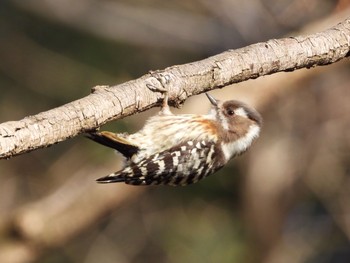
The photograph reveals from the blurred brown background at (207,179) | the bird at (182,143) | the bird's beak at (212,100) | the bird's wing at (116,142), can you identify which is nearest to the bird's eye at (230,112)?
the bird at (182,143)

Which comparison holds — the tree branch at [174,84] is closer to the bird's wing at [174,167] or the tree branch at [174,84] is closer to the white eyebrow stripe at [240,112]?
the bird's wing at [174,167]

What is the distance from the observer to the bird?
15.4 feet

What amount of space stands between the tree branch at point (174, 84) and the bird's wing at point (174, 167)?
710mm

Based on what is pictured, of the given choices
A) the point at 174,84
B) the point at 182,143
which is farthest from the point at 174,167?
the point at 174,84

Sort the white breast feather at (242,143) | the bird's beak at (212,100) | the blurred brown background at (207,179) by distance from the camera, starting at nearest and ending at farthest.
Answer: the white breast feather at (242,143) → the bird's beak at (212,100) → the blurred brown background at (207,179)

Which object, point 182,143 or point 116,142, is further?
point 182,143

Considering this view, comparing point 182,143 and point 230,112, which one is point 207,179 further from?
point 182,143

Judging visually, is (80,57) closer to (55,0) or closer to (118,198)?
(55,0)

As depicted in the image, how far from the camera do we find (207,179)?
1073cm

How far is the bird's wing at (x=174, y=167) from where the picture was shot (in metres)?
4.68

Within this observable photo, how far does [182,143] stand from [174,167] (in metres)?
0.29

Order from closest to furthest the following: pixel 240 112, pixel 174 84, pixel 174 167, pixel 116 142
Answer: pixel 174 84 < pixel 116 142 < pixel 174 167 < pixel 240 112

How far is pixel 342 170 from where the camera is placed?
32.3 ft

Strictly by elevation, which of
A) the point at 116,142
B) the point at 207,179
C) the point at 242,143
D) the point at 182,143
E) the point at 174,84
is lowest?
the point at 207,179
